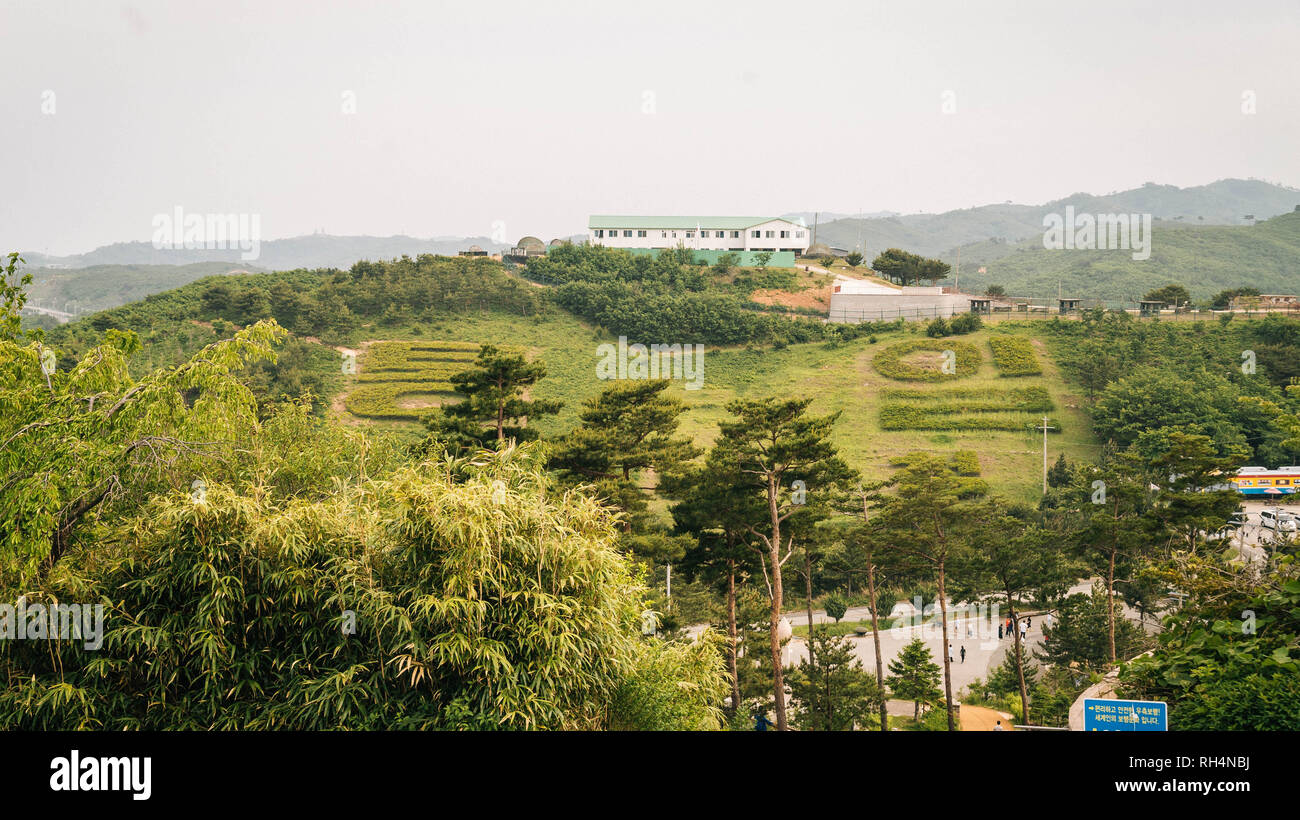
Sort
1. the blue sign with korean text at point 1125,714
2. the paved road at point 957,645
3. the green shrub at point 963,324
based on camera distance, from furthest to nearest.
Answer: the green shrub at point 963,324 < the paved road at point 957,645 < the blue sign with korean text at point 1125,714

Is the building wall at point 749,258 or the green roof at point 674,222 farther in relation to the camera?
the green roof at point 674,222

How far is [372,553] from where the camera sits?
6.62 m

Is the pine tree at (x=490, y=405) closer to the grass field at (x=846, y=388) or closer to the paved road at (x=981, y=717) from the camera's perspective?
the paved road at (x=981, y=717)

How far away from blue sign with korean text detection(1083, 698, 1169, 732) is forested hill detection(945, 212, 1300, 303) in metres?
71.3

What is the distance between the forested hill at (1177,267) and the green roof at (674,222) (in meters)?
30.9

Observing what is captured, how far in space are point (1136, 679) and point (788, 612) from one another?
1631 centimetres

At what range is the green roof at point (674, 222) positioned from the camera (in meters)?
51.6

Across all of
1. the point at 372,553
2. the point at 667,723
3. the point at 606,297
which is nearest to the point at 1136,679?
the point at 667,723

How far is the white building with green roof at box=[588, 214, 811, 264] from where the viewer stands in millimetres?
50969

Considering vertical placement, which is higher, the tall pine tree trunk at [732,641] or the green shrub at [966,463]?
the green shrub at [966,463]

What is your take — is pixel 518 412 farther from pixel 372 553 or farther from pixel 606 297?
pixel 606 297

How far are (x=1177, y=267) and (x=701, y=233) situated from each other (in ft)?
188

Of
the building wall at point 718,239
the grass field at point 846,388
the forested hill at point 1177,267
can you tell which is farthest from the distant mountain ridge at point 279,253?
the grass field at point 846,388

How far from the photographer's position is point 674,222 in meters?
52.1
